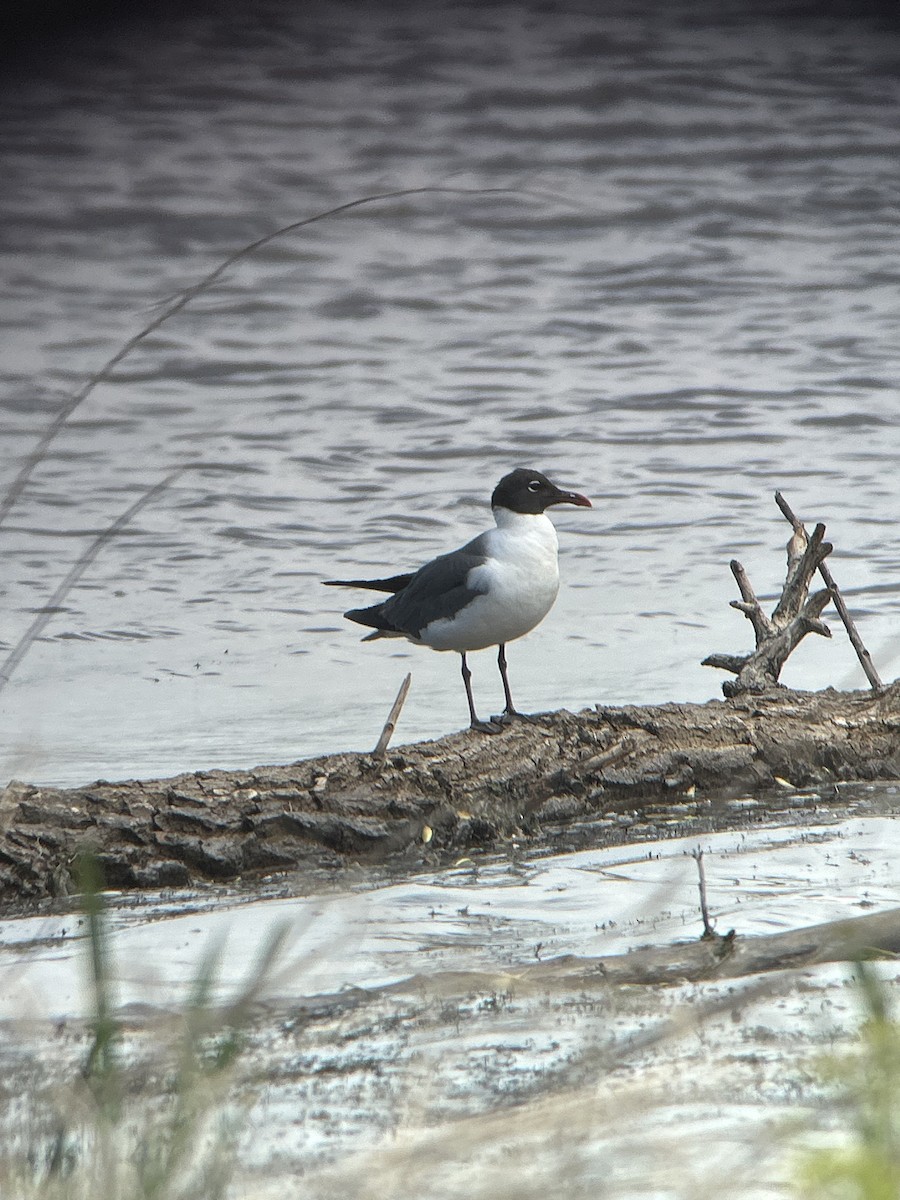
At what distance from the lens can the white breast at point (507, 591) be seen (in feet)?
16.2

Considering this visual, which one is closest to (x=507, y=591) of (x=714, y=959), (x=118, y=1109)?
(x=714, y=959)

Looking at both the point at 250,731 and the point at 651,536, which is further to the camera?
the point at 651,536

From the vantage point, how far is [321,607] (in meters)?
8.09

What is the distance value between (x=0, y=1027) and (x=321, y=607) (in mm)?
6291

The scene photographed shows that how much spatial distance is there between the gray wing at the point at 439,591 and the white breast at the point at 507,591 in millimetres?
24

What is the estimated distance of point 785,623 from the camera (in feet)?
16.9

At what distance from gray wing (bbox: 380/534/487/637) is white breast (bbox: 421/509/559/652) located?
0.9 inches

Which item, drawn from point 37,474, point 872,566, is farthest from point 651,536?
point 37,474

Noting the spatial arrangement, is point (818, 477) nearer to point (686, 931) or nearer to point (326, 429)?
point (326, 429)

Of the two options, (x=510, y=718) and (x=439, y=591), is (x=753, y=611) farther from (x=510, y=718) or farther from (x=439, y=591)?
(x=510, y=718)

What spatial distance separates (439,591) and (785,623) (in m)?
1.20

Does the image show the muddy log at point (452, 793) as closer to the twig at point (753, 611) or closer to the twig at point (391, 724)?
the twig at point (391, 724)

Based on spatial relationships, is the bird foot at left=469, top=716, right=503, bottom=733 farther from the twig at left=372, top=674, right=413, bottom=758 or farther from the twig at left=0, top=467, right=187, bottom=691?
the twig at left=0, top=467, right=187, bottom=691

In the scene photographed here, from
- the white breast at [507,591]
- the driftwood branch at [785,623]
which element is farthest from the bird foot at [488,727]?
the driftwood branch at [785,623]
